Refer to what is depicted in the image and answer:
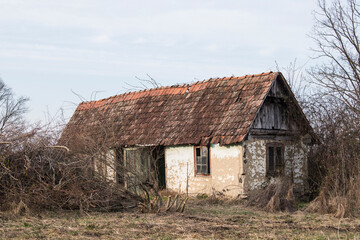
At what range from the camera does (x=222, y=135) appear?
48.3 ft

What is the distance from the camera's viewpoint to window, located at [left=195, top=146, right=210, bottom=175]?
50.8 feet

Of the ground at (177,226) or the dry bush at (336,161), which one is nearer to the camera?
the ground at (177,226)

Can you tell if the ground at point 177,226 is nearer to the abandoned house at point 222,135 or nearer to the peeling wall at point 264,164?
the peeling wall at point 264,164

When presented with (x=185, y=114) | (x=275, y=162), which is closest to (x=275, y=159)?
(x=275, y=162)

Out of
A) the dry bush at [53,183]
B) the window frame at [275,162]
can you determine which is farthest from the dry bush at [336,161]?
the dry bush at [53,183]

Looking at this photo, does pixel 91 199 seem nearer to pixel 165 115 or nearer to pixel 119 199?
pixel 119 199

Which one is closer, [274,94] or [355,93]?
[274,94]

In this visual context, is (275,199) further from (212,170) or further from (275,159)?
(275,159)

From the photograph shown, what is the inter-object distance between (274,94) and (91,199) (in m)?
7.59

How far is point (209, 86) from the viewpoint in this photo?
17.3 m

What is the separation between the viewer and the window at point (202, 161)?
610 inches

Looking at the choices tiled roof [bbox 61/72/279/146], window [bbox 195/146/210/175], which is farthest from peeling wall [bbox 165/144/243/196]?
tiled roof [bbox 61/72/279/146]

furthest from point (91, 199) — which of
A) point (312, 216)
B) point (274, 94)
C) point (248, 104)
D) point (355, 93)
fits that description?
point (355, 93)

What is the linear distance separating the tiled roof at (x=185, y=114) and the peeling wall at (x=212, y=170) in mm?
465
